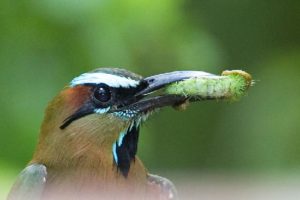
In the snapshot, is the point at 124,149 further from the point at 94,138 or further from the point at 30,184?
the point at 30,184

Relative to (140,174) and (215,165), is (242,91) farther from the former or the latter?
(215,165)

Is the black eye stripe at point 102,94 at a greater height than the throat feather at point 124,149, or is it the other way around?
the black eye stripe at point 102,94

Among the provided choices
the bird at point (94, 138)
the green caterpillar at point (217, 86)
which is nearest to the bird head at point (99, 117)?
the bird at point (94, 138)

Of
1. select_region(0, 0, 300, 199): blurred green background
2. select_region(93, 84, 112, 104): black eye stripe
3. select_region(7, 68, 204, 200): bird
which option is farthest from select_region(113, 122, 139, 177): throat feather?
select_region(0, 0, 300, 199): blurred green background

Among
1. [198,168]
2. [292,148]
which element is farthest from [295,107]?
[198,168]

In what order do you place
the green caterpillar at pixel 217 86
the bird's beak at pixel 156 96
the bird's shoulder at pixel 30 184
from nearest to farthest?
the green caterpillar at pixel 217 86 → the bird's beak at pixel 156 96 → the bird's shoulder at pixel 30 184

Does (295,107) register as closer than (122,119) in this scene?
No

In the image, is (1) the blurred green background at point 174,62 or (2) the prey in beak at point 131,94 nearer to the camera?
(2) the prey in beak at point 131,94

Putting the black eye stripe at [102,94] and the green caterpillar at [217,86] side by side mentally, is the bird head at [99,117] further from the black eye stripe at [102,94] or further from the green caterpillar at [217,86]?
the green caterpillar at [217,86]
